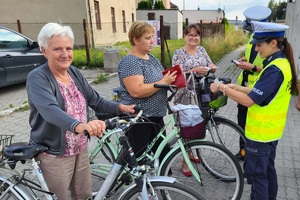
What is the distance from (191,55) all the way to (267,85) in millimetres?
1305

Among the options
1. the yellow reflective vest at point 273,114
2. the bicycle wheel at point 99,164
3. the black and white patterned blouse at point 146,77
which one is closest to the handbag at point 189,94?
the black and white patterned blouse at point 146,77

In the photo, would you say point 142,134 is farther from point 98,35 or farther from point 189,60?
point 98,35

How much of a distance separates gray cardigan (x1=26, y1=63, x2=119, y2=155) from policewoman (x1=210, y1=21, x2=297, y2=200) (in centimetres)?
130

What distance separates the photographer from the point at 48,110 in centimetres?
161

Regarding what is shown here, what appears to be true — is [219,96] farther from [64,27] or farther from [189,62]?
[64,27]

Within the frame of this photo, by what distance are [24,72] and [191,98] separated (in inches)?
223

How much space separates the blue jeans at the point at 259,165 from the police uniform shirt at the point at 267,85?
0.41 m

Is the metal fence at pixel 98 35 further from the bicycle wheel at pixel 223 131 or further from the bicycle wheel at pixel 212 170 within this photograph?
the bicycle wheel at pixel 212 170

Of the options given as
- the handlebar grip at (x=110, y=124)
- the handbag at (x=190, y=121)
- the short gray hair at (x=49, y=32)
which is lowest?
the handbag at (x=190, y=121)

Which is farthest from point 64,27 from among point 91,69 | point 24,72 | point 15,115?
point 91,69

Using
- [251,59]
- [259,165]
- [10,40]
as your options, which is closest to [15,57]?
[10,40]

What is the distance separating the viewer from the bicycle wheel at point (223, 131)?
2857 mm

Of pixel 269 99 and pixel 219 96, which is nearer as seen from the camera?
pixel 269 99

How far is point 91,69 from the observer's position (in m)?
10.4
